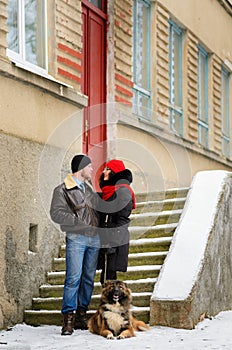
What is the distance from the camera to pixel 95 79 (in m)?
13.1

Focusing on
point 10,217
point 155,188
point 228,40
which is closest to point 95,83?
point 155,188

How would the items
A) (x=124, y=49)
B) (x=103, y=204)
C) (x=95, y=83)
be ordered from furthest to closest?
(x=124, y=49) → (x=95, y=83) → (x=103, y=204)

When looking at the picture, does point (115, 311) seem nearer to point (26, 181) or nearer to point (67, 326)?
point (67, 326)

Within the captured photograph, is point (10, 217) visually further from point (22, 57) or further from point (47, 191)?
point (22, 57)

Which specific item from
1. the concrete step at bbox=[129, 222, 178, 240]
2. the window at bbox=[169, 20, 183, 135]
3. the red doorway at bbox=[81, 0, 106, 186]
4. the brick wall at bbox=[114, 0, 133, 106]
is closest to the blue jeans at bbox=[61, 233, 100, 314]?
the concrete step at bbox=[129, 222, 178, 240]

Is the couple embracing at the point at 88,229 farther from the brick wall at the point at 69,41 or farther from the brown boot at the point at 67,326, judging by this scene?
the brick wall at the point at 69,41

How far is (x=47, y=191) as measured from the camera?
10.3m

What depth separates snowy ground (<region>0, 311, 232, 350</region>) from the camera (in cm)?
795

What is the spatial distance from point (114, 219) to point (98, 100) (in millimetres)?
4622

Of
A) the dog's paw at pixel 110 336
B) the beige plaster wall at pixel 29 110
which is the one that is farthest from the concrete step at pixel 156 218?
the dog's paw at pixel 110 336

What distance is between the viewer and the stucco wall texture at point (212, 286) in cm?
888

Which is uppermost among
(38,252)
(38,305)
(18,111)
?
(18,111)

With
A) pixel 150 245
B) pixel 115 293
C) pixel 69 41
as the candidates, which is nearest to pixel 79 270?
pixel 115 293

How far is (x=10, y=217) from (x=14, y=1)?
2.89 meters
